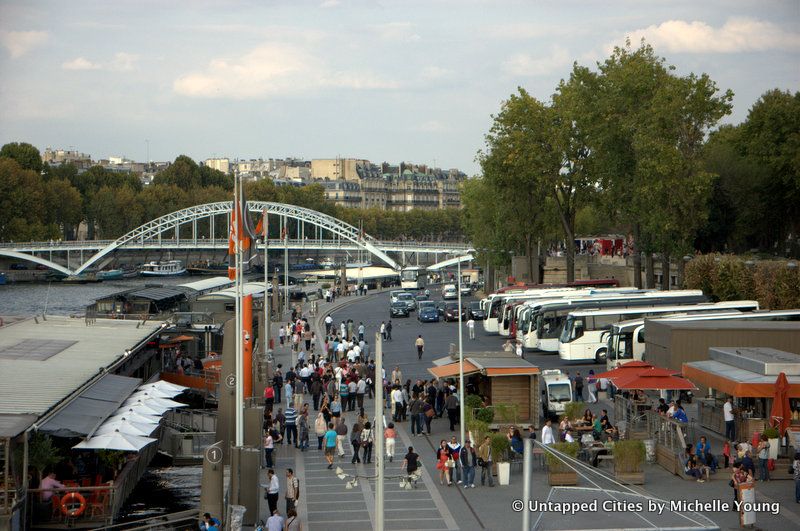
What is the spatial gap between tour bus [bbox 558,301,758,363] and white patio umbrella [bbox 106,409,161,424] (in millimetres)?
23372

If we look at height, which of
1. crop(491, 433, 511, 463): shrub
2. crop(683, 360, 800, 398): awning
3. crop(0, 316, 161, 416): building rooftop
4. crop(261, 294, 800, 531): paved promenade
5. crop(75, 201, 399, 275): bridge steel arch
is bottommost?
crop(261, 294, 800, 531): paved promenade

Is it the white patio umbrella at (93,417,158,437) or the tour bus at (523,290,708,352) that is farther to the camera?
the tour bus at (523,290,708,352)

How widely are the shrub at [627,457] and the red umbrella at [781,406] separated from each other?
133 inches

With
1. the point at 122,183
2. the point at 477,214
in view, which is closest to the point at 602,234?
the point at 477,214

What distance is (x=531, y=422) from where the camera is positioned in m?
30.6

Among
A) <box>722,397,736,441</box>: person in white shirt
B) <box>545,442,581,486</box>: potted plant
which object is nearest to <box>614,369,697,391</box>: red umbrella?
<box>722,397,736,441</box>: person in white shirt

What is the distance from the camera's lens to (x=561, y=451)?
938 inches

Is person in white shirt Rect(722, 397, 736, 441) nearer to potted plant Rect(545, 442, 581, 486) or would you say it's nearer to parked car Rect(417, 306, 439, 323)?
potted plant Rect(545, 442, 581, 486)

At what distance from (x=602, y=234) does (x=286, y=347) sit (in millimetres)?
83391

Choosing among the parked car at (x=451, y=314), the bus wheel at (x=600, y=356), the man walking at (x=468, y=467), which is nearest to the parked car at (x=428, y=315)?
the parked car at (x=451, y=314)

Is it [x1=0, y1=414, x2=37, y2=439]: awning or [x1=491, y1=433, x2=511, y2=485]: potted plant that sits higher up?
[x1=0, y1=414, x2=37, y2=439]: awning

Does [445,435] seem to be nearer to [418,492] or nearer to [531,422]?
[531,422]

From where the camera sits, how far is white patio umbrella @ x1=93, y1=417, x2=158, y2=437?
23547 mm

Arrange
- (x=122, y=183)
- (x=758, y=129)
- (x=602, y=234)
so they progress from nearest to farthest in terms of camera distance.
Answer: (x=758, y=129) → (x=602, y=234) → (x=122, y=183)
